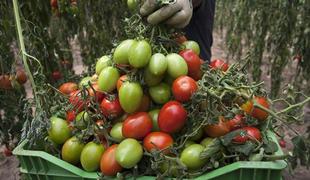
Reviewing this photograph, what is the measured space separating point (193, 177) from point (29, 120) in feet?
1.97

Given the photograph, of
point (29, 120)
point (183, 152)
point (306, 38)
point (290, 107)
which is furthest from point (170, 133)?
point (306, 38)

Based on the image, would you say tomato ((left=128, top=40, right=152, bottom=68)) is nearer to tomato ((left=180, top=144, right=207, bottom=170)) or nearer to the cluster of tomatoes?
the cluster of tomatoes

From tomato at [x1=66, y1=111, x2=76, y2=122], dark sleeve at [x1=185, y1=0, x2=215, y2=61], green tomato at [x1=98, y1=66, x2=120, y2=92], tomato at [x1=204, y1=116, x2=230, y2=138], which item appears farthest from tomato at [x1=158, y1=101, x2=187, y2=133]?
dark sleeve at [x1=185, y1=0, x2=215, y2=61]

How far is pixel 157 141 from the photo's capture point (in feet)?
3.95

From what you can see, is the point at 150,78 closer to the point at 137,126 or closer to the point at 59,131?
the point at 137,126

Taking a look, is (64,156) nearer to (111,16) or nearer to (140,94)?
(140,94)

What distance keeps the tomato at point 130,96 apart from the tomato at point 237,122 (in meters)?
0.31

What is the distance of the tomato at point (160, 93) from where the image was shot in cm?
133

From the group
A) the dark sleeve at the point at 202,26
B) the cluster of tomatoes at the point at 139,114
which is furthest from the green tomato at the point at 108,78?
the dark sleeve at the point at 202,26

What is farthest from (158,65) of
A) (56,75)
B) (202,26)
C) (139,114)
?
(56,75)

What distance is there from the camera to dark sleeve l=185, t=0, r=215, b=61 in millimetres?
2250

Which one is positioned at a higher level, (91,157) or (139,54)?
(139,54)

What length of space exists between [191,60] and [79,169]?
521 millimetres

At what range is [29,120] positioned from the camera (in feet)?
4.49
